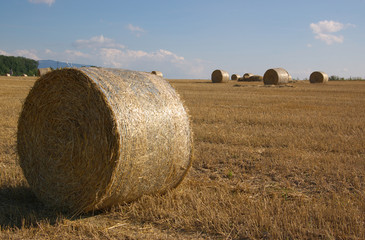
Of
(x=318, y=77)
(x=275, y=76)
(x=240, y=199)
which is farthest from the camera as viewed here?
(x=318, y=77)

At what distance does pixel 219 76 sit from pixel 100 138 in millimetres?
30000

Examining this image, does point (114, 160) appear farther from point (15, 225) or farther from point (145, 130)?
point (15, 225)

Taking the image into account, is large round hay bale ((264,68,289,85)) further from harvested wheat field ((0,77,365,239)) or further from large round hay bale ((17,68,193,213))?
large round hay bale ((17,68,193,213))

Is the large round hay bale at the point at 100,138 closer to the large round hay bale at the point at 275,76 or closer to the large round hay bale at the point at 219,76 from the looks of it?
the large round hay bale at the point at 275,76

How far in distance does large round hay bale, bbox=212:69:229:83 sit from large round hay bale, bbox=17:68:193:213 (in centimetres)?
2871

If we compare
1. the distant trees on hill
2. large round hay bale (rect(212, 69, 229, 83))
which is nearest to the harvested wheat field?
large round hay bale (rect(212, 69, 229, 83))

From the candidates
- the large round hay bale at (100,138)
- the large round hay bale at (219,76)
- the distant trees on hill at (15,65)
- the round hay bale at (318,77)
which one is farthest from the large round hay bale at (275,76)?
the distant trees on hill at (15,65)

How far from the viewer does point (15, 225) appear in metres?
3.89

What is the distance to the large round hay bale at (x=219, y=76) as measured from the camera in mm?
33159

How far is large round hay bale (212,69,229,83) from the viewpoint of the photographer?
109ft

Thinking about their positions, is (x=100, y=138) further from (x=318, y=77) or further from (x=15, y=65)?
(x=15, y=65)

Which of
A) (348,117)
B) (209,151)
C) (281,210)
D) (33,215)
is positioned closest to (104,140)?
(33,215)

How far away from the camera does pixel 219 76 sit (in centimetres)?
3344

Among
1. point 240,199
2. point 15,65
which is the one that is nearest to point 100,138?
point 240,199
